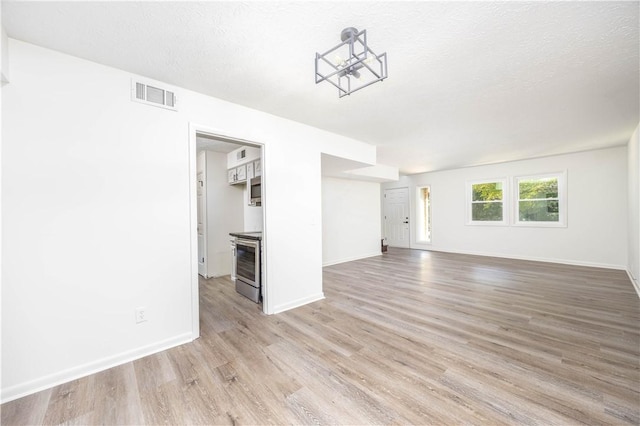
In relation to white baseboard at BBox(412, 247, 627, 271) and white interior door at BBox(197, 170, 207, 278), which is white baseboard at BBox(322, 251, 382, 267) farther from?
white interior door at BBox(197, 170, 207, 278)

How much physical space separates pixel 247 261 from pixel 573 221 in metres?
6.85

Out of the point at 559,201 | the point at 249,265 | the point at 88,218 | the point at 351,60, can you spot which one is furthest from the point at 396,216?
the point at 88,218

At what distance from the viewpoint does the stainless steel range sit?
3.36 m

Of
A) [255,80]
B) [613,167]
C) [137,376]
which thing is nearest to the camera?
[137,376]

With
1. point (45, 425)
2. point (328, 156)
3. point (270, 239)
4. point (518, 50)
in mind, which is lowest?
point (45, 425)

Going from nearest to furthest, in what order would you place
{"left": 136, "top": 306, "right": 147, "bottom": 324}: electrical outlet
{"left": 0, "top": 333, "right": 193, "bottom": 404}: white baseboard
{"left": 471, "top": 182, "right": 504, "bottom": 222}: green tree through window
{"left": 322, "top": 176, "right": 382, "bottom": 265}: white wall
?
{"left": 0, "top": 333, "right": 193, "bottom": 404}: white baseboard, {"left": 136, "top": 306, "right": 147, "bottom": 324}: electrical outlet, {"left": 322, "top": 176, "right": 382, "bottom": 265}: white wall, {"left": 471, "top": 182, "right": 504, "bottom": 222}: green tree through window

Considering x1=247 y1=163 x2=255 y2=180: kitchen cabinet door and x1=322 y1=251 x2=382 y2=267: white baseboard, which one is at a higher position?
x1=247 y1=163 x2=255 y2=180: kitchen cabinet door

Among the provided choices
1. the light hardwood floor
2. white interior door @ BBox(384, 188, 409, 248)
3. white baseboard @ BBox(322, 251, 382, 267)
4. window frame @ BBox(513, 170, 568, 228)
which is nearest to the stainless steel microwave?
the light hardwood floor

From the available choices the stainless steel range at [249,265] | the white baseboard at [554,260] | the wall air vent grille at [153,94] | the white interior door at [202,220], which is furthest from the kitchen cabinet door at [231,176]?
the white baseboard at [554,260]

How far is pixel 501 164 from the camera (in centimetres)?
643

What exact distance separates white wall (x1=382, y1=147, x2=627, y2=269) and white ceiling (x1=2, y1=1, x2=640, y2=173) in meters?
2.65

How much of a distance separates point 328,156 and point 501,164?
5.19m

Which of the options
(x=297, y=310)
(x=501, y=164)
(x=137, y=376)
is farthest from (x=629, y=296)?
(x=137, y=376)

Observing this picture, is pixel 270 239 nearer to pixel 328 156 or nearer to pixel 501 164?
pixel 328 156
